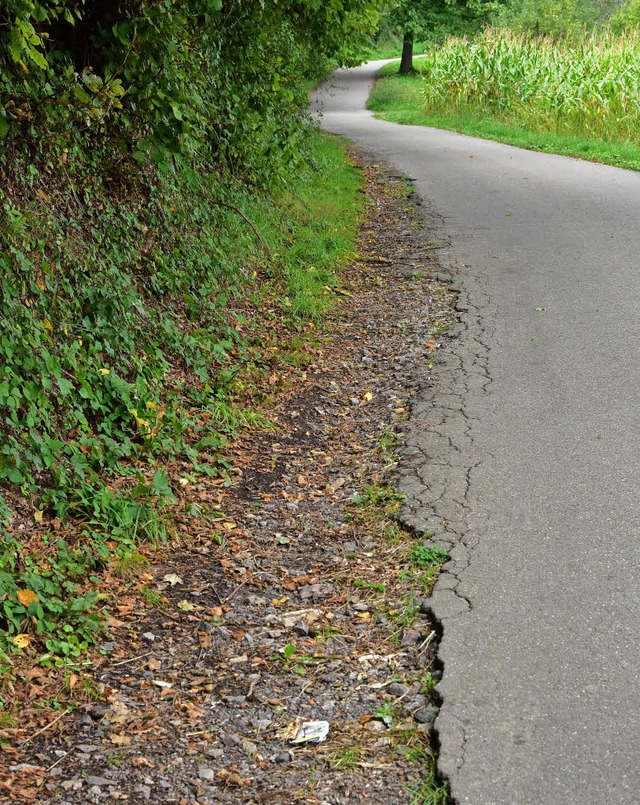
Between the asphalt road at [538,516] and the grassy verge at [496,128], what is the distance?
726cm

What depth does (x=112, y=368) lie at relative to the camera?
17.8 ft

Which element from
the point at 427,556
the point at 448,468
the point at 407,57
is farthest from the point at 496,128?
the point at 407,57

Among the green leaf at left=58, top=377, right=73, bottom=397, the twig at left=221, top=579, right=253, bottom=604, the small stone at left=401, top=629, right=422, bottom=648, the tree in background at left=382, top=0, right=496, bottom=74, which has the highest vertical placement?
the tree in background at left=382, top=0, right=496, bottom=74

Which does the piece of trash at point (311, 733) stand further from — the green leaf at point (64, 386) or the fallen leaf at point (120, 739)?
the green leaf at point (64, 386)

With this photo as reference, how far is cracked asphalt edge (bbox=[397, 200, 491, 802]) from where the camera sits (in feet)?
10.9

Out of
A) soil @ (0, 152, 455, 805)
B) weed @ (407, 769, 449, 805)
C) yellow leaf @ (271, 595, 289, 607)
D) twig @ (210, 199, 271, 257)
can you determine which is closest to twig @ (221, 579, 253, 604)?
soil @ (0, 152, 455, 805)

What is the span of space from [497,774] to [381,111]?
33.2m

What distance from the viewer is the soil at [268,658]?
9.82 feet

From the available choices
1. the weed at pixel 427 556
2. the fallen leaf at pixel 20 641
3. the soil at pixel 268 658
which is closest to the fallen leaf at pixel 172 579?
the soil at pixel 268 658

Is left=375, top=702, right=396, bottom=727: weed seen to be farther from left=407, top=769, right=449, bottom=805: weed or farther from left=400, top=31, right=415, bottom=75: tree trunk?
left=400, top=31, right=415, bottom=75: tree trunk

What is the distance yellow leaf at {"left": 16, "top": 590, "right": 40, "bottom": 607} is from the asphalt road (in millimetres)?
1761

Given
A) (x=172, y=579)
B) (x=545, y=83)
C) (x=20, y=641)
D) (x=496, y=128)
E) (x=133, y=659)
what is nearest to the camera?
(x=20, y=641)

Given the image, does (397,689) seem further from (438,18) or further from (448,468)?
(438,18)

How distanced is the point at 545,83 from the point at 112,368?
1911 cm
